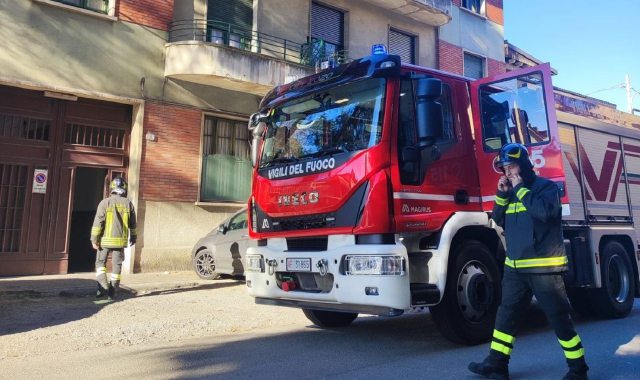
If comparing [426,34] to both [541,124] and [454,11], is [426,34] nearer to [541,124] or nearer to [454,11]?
[454,11]

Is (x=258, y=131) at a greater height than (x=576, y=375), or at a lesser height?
greater

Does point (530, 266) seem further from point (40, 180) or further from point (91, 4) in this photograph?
point (91, 4)

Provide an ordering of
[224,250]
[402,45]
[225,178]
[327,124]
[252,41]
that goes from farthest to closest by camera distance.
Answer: [402,45] → [252,41] → [225,178] → [224,250] → [327,124]

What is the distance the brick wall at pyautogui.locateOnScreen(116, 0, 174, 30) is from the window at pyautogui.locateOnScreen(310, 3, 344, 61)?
160 inches

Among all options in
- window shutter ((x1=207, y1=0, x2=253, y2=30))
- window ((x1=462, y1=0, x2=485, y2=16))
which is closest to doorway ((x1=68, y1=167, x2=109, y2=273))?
window shutter ((x1=207, y1=0, x2=253, y2=30))

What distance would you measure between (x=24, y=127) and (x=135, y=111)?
223cm

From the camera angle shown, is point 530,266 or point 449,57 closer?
point 530,266

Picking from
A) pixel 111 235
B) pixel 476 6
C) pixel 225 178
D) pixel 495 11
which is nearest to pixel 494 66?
pixel 495 11

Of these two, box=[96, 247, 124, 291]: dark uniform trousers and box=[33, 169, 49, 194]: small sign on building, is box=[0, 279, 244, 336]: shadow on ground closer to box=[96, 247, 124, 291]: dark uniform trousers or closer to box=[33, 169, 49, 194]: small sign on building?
box=[96, 247, 124, 291]: dark uniform trousers

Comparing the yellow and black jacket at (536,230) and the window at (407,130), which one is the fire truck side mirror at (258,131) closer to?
the window at (407,130)

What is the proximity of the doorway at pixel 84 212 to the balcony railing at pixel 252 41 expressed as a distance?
362 cm

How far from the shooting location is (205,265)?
1071cm

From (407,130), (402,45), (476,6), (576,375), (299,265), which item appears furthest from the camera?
(476,6)

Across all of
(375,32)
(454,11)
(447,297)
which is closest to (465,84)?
(447,297)
